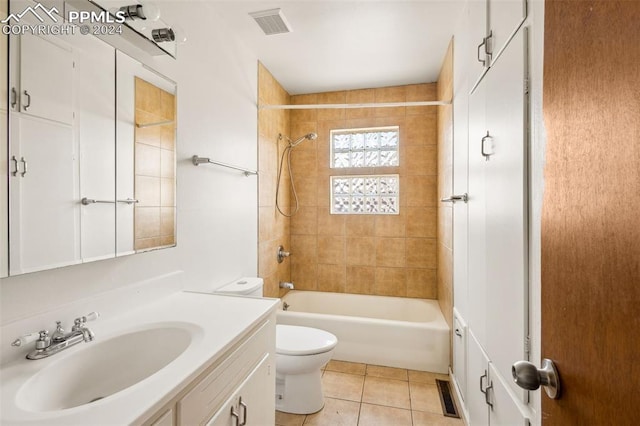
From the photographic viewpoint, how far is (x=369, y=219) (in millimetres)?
3258

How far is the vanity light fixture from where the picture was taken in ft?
3.72

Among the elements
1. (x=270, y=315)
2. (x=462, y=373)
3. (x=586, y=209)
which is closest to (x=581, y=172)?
(x=586, y=209)

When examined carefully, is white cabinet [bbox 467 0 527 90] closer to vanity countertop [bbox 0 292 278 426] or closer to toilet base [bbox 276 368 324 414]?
vanity countertop [bbox 0 292 278 426]

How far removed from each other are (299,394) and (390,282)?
159cm

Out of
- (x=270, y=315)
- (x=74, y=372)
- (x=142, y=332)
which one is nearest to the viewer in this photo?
(x=74, y=372)

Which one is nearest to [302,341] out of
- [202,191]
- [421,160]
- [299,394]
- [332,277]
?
[299,394]

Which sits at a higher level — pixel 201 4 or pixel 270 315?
pixel 201 4

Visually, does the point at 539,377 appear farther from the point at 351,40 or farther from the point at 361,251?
the point at 361,251

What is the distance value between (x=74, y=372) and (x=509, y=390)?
57.6 inches

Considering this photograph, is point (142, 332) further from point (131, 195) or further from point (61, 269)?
point (131, 195)

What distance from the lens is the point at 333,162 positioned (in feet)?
11.0

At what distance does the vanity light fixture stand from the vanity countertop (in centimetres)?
119

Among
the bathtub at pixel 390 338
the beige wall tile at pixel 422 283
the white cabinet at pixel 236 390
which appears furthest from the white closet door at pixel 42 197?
the beige wall tile at pixel 422 283

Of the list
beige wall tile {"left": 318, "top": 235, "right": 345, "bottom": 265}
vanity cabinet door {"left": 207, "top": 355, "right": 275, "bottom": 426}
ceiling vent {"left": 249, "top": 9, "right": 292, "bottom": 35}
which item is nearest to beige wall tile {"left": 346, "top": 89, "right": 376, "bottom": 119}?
ceiling vent {"left": 249, "top": 9, "right": 292, "bottom": 35}
